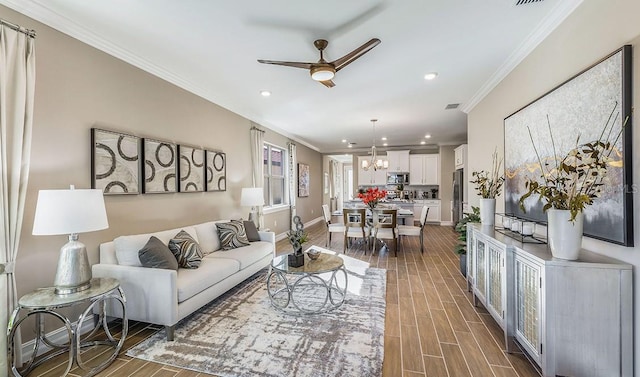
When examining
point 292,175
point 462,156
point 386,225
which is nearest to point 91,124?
point 386,225

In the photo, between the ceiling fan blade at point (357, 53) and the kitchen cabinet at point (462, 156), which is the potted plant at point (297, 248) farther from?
the kitchen cabinet at point (462, 156)

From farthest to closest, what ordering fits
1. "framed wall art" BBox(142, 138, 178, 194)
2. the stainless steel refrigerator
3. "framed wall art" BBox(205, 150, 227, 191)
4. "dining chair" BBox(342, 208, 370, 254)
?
the stainless steel refrigerator → "dining chair" BBox(342, 208, 370, 254) → "framed wall art" BBox(205, 150, 227, 191) → "framed wall art" BBox(142, 138, 178, 194)

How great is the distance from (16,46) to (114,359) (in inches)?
98.3

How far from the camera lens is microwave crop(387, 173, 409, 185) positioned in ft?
31.2

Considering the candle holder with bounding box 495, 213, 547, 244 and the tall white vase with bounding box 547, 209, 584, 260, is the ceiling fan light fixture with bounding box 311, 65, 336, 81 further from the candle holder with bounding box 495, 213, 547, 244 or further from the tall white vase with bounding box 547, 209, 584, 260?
the candle holder with bounding box 495, 213, 547, 244

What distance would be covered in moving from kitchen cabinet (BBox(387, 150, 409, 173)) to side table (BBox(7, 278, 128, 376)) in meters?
8.38

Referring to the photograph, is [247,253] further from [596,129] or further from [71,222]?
[596,129]

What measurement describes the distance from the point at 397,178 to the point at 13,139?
905cm

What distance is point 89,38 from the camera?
2539 mm

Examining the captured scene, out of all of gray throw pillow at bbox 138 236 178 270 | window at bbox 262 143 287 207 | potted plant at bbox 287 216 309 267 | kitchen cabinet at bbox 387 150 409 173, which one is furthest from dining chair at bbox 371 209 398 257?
kitchen cabinet at bbox 387 150 409 173

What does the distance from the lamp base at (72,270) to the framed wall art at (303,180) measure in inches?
242

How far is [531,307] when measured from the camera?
6.30 feet

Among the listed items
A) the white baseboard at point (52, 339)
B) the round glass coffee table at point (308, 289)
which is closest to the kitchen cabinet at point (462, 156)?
the round glass coffee table at point (308, 289)

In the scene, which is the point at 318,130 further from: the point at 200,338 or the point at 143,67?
the point at 200,338
